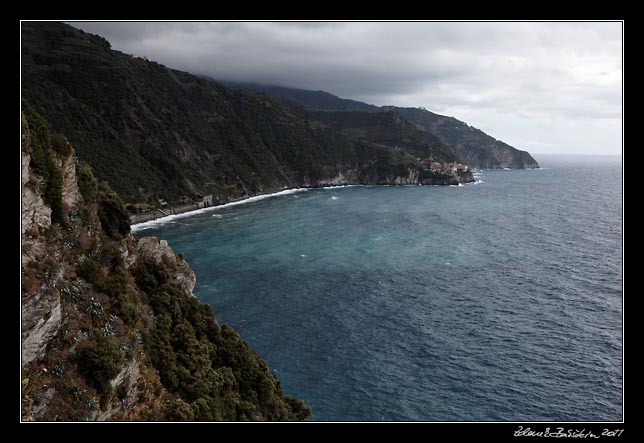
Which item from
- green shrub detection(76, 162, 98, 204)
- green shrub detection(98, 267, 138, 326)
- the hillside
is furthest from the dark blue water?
the hillside

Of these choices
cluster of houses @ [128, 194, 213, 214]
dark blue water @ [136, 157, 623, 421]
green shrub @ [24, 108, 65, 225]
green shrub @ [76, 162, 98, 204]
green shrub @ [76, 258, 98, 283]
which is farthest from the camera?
cluster of houses @ [128, 194, 213, 214]

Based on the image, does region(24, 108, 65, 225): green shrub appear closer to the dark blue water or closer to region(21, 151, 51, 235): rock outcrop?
region(21, 151, 51, 235): rock outcrop

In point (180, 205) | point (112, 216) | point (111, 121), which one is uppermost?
point (111, 121)

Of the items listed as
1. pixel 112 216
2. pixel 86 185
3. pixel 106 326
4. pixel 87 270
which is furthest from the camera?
pixel 112 216

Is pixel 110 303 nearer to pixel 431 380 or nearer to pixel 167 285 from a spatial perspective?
pixel 167 285

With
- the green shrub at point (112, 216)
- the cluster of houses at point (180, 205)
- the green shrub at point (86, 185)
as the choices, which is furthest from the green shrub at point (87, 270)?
the cluster of houses at point (180, 205)

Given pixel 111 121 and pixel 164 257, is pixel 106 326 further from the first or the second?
pixel 111 121

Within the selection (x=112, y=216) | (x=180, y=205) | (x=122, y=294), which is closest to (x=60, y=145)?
(x=112, y=216)

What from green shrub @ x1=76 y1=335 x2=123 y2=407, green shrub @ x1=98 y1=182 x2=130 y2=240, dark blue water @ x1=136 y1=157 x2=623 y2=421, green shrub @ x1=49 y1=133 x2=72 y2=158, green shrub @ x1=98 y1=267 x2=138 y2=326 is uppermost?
green shrub @ x1=49 y1=133 x2=72 y2=158
